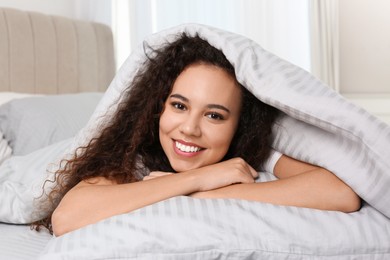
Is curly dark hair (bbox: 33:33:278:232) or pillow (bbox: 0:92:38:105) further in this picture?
pillow (bbox: 0:92:38:105)

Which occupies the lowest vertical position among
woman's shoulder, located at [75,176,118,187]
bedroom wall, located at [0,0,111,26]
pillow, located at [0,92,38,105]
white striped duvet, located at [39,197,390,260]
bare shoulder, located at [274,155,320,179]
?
pillow, located at [0,92,38,105]

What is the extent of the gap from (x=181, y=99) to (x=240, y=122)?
0.20 meters

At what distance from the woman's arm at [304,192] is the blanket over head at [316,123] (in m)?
0.02

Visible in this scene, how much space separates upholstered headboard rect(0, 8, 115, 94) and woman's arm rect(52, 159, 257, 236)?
171 cm

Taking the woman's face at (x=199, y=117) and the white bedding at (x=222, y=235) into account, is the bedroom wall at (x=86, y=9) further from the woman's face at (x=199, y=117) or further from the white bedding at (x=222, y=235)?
the white bedding at (x=222, y=235)

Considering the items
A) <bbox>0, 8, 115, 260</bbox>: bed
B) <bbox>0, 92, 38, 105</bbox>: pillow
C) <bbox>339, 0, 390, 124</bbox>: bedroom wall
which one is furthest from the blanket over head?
<bbox>339, 0, 390, 124</bbox>: bedroom wall

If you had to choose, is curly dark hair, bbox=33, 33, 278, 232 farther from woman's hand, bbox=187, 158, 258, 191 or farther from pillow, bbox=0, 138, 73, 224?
woman's hand, bbox=187, 158, 258, 191

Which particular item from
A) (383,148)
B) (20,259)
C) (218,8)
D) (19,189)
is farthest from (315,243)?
(218,8)

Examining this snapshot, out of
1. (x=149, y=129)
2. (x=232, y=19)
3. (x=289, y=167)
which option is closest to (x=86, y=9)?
(x=232, y=19)

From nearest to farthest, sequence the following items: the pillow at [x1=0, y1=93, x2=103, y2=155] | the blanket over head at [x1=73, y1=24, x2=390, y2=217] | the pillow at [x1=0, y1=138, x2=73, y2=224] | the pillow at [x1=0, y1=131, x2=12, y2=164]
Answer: the blanket over head at [x1=73, y1=24, x2=390, y2=217] < the pillow at [x1=0, y1=138, x2=73, y2=224] < the pillow at [x1=0, y1=131, x2=12, y2=164] < the pillow at [x1=0, y1=93, x2=103, y2=155]


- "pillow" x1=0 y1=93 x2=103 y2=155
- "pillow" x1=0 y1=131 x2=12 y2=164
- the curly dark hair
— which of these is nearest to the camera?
the curly dark hair

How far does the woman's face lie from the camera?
1347mm

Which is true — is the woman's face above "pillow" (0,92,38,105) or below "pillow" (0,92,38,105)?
above

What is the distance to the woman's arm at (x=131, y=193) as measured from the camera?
1.16 meters
